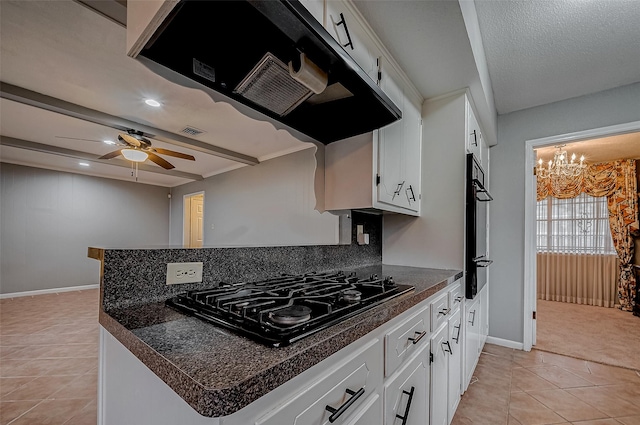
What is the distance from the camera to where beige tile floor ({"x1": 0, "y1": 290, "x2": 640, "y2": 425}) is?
1.72 m

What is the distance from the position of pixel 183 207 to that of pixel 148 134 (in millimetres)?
347

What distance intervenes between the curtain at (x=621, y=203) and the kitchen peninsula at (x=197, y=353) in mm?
4877

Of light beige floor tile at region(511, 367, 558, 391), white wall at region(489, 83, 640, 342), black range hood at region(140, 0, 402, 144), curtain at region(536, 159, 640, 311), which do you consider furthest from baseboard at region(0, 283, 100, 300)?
curtain at region(536, 159, 640, 311)

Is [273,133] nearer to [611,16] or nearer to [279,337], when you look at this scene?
[279,337]

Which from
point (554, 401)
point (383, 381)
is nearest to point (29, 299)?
point (383, 381)

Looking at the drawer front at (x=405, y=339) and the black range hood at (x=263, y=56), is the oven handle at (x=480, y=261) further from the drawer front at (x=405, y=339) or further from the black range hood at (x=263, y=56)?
the black range hood at (x=263, y=56)

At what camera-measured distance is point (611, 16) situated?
1772 mm

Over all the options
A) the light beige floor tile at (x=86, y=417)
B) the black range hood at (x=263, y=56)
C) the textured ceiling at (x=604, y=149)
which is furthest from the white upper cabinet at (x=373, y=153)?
the textured ceiling at (x=604, y=149)

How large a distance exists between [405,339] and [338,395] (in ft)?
1.51

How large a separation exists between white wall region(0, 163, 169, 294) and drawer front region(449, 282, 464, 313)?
5.05 ft

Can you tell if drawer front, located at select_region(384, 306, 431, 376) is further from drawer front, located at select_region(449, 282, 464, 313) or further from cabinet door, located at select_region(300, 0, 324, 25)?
cabinet door, located at select_region(300, 0, 324, 25)

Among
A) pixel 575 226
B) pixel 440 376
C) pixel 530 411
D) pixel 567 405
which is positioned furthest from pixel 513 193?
pixel 575 226

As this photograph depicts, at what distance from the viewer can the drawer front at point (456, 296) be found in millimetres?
1620

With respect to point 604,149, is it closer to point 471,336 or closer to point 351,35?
point 471,336
